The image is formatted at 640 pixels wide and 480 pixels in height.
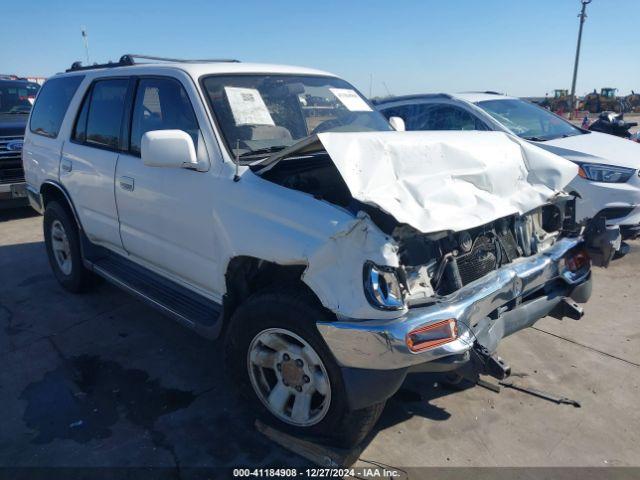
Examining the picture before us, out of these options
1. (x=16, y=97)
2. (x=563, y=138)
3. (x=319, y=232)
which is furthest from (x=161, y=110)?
(x=16, y=97)

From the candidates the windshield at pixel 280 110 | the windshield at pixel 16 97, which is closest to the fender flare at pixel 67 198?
the windshield at pixel 280 110

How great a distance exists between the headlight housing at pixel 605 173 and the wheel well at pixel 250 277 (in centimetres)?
412

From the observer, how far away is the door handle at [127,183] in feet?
11.8

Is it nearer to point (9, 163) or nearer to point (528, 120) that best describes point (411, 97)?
point (528, 120)

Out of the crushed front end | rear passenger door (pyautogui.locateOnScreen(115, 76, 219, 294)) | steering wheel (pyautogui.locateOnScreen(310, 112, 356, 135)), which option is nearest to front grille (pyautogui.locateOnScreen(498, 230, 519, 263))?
the crushed front end

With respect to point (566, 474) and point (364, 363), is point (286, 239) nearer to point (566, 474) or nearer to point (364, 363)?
point (364, 363)

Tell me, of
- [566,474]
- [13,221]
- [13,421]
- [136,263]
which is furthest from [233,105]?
[13,221]

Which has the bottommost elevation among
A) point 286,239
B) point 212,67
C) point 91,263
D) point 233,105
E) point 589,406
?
point 589,406

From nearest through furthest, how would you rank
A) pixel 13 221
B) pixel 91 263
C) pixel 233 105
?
pixel 233 105 → pixel 91 263 → pixel 13 221

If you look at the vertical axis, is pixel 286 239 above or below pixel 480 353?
above

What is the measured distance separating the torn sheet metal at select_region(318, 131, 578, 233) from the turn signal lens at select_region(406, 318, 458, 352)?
435 millimetres

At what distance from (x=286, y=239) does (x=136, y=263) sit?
1.97 meters

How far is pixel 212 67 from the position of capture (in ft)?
11.2

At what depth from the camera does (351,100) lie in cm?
406
